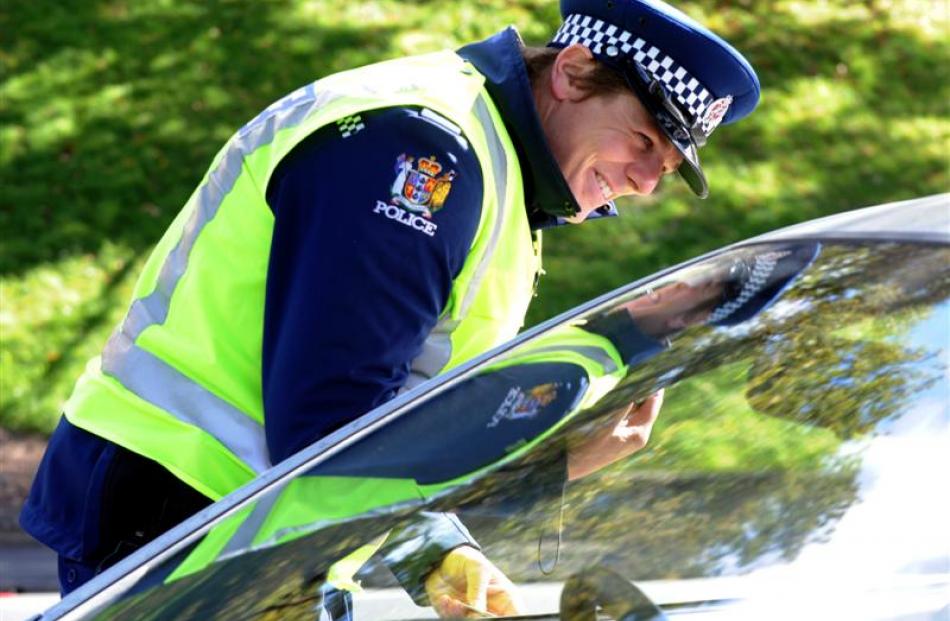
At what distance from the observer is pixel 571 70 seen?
7.74 feet

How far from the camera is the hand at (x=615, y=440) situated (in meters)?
1.93

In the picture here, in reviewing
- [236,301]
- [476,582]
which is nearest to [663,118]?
[236,301]

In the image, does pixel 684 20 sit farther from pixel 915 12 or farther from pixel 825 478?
pixel 915 12

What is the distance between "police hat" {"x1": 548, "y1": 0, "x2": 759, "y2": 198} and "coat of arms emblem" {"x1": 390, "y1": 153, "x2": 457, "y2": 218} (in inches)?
16.6

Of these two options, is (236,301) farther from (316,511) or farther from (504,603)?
(504,603)

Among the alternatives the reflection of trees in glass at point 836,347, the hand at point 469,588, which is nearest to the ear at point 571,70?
the reflection of trees in glass at point 836,347

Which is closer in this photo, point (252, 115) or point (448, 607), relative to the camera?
point (448, 607)

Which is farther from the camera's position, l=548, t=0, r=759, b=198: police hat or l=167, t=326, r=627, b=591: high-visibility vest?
l=548, t=0, r=759, b=198: police hat

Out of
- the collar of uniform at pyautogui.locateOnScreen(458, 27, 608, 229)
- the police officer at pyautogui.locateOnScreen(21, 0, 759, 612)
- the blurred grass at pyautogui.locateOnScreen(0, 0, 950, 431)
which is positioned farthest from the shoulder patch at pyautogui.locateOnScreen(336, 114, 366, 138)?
the blurred grass at pyautogui.locateOnScreen(0, 0, 950, 431)

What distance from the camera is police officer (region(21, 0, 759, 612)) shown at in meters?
2.03

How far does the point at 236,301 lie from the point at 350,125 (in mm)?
306

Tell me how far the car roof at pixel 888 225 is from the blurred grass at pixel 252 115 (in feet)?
12.2

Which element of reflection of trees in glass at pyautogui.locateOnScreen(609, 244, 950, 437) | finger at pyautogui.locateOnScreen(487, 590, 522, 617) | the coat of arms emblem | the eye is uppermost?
the coat of arms emblem

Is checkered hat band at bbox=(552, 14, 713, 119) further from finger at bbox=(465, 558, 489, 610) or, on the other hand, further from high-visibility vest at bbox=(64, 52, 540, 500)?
finger at bbox=(465, 558, 489, 610)
